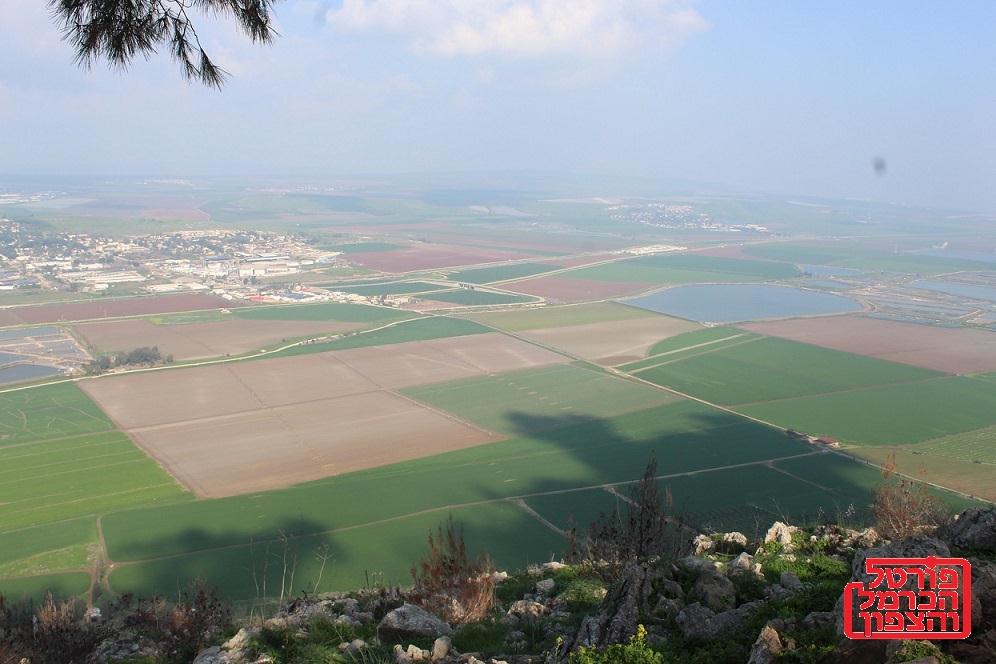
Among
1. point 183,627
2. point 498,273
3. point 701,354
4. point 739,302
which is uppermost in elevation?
point 183,627

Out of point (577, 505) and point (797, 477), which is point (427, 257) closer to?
point (797, 477)

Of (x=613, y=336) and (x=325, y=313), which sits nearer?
(x=613, y=336)

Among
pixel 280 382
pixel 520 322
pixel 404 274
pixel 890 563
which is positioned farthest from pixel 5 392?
pixel 404 274

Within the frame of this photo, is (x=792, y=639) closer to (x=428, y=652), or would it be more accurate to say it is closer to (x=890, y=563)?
(x=890, y=563)

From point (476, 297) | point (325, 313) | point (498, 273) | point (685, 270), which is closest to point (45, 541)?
point (325, 313)

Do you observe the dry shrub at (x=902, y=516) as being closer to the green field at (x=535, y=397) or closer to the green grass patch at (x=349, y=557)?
the green grass patch at (x=349, y=557)

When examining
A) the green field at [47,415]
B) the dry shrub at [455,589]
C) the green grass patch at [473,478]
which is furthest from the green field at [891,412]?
the green field at [47,415]

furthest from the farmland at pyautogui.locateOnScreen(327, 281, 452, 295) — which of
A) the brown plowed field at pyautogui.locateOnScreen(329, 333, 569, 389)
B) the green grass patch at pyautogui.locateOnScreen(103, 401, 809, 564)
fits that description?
the green grass patch at pyautogui.locateOnScreen(103, 401, 809, 564)

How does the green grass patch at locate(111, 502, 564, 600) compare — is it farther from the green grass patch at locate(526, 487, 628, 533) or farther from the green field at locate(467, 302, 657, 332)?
the green field at locate(467, 302, 657, 332)
